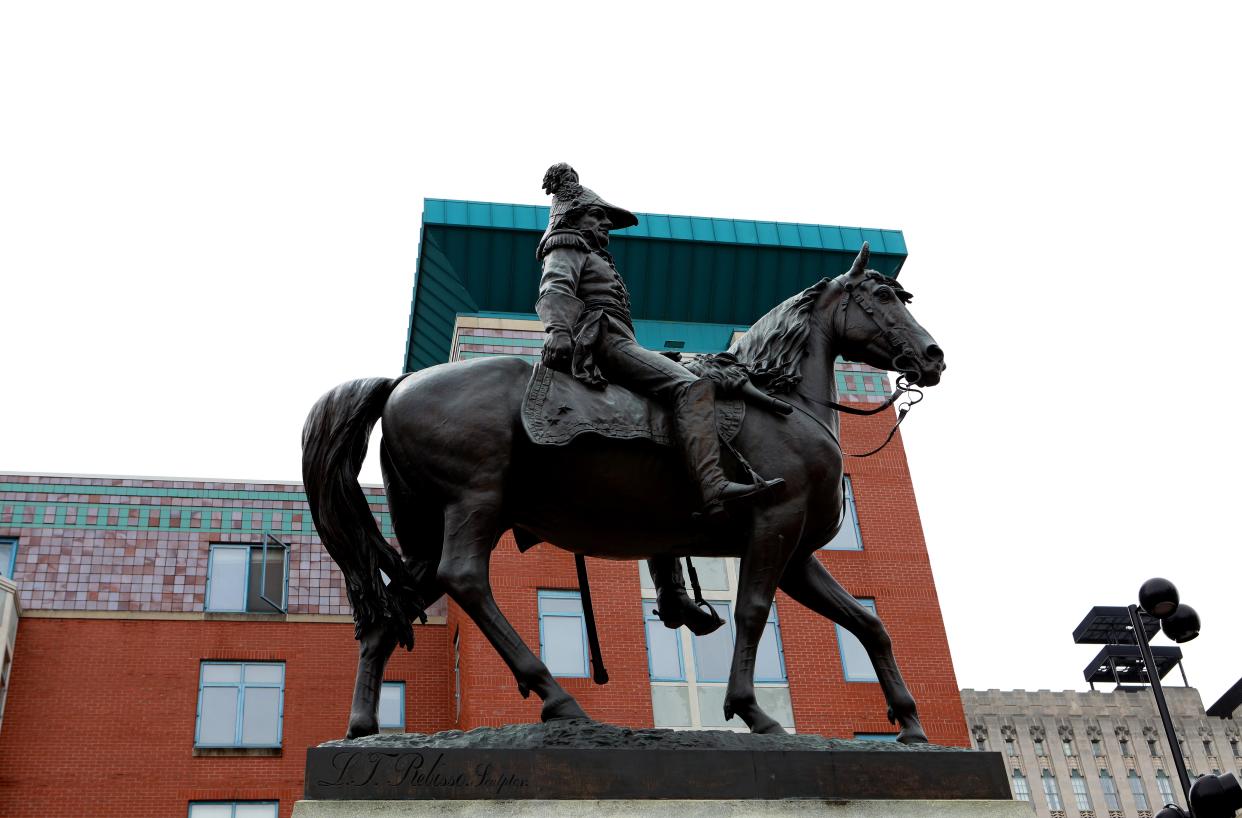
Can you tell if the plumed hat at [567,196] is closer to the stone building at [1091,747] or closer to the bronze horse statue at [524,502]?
the bronze horse statue at [524,502]

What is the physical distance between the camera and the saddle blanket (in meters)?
7.70

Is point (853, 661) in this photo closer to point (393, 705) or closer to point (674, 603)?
point (393, 705)

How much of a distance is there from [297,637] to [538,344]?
1004cm

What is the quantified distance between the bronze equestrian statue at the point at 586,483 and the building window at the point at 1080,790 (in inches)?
2747

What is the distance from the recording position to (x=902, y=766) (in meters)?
7.14

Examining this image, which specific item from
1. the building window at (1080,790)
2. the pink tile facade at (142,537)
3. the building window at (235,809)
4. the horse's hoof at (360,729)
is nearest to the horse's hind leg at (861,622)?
the horse's hoof at (360,729)

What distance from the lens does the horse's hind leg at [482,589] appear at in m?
7.25

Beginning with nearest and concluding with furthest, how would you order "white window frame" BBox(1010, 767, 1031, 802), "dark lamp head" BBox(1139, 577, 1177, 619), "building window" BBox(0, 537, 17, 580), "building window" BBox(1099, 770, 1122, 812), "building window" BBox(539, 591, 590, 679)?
"dark lamp head" BBox(1139, 577, 1177, 619), "building window" BBox(539, 591, 590, 679), "building window" BBox(0, 537, 17, 580), "white window frame" BBox(1010, 767, 1031, 802), "building window" BBox(1099, 770, 1122, 812)

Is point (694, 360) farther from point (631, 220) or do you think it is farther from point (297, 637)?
point (297, 637)

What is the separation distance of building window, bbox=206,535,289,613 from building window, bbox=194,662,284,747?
1670 mm

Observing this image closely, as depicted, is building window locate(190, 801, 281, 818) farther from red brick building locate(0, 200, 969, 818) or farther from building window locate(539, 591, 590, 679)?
building window locate(539, 591, 590, 679)

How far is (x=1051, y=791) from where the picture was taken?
7119 cm

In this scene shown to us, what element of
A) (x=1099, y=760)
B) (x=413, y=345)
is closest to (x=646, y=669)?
(x=413, y=345)
